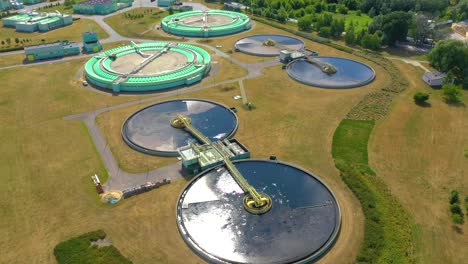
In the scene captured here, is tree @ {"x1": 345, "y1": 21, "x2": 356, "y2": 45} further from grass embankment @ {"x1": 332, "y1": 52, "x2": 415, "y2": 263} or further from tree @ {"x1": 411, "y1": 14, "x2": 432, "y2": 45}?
grass embankment @ {"x1": 332, "y1": 52, "x2": 415, "y2": 263}

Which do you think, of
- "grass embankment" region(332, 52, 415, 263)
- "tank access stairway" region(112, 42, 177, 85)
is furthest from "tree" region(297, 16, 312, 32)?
"grass embankment" region(332, 52, 415, 263)

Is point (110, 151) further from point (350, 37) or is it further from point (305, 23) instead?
point (305, 23)

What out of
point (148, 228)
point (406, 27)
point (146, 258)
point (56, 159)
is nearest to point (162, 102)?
point (56, 159)

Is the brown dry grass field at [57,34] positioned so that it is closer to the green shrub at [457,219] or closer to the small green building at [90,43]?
the small green building at [90,43]

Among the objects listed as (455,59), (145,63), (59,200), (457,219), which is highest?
(455,59)

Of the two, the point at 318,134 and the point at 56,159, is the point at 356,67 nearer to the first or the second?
the point at 318,134

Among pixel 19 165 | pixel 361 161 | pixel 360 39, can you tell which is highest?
pixel 360 39

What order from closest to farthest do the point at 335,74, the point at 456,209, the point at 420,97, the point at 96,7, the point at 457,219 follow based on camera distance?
1. the point at 457,219
2. the point at 456,209
3. the point at 420,97
4. the point at 335,74
5. the point at 96,7

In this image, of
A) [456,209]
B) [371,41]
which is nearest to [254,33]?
[371,41]
